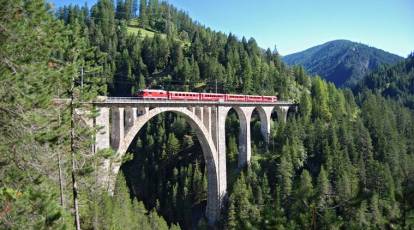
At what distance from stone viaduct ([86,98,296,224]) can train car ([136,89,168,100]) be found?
37.8 inches

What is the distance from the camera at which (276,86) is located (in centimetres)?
6569

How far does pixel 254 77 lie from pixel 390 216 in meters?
59.7

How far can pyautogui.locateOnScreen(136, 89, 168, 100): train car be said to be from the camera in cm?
3002

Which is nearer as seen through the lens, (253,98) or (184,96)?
(184,96)

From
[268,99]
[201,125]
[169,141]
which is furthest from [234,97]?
[169,141]

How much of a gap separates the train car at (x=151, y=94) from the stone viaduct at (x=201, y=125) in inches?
37.8

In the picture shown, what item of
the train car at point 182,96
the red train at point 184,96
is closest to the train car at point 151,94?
the red train at point 184,96

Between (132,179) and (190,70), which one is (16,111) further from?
(190,70)

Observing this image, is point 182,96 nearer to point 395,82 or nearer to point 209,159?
point 209,159

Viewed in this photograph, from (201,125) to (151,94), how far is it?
7725 millimetres

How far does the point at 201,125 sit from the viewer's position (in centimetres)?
3647

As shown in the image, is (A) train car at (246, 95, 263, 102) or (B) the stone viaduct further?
(A) train car at (246, 95, 263, 102)

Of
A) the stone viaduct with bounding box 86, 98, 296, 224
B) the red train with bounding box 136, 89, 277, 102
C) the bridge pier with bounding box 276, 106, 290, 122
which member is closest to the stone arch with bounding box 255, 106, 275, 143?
the stone viaduct with bounding box 86, 98, 296, 224

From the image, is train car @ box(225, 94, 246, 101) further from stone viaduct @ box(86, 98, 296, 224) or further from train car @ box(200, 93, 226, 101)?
stone viaduct @ box(86, 98, 296, 224)
